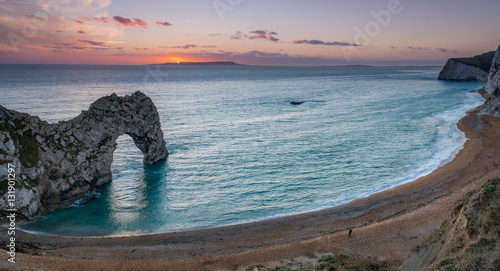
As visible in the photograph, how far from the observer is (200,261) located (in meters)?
24.0

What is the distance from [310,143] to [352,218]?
88.8ft

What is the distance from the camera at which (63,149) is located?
36094 millimetres

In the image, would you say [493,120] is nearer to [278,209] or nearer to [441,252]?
[278,209]

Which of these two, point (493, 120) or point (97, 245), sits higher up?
point (493, 120)

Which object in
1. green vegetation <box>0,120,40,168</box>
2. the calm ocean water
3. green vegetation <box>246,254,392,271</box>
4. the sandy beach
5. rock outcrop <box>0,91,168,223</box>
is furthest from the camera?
the calm ocean water

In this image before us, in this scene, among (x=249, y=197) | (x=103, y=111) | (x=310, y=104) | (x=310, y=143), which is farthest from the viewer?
(x=310, y=104)

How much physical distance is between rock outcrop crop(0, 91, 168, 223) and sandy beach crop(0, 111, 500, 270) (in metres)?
5.16

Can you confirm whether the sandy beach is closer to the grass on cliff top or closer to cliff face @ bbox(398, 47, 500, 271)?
cliff face @ bbox(398, 47, 500, 271)

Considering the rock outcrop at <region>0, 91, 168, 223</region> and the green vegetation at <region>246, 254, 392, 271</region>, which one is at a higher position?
the rock outcrop at <region>0, 91, 168, 223</region>

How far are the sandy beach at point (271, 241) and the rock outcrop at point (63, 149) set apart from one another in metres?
5.16

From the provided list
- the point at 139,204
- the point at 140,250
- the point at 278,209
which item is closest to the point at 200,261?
the point at 140,250

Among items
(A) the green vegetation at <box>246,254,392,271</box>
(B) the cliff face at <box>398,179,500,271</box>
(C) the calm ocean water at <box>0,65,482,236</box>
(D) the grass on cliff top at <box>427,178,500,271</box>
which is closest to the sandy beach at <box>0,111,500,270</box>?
(A) the green vegetation at <box>246,254,392,271</box>

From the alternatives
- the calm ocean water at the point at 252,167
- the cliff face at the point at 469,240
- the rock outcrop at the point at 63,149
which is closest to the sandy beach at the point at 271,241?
the calm ocean water at the point at 252,167

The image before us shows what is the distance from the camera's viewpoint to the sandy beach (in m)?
23.6
